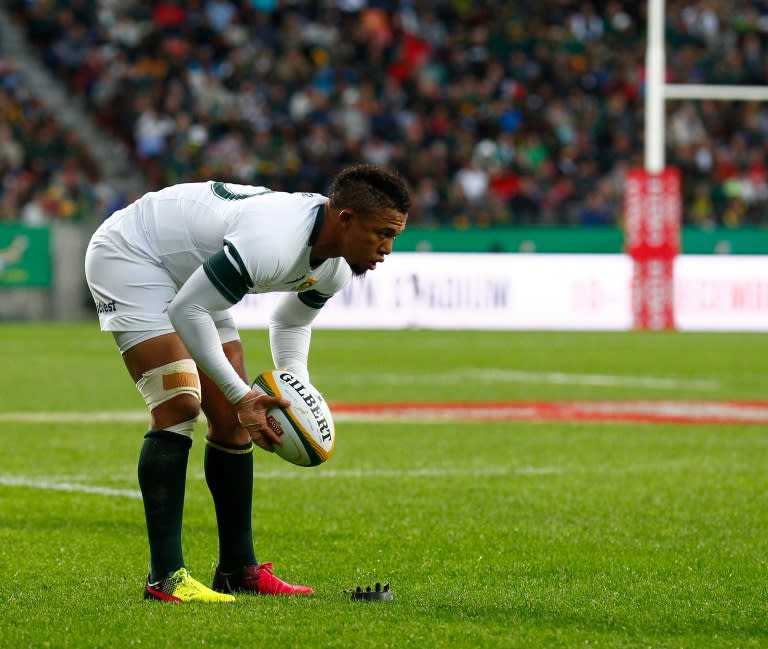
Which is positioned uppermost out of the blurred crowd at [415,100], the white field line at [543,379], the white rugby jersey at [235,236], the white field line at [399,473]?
the blurred crowd at [415,100]

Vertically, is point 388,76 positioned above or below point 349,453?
above

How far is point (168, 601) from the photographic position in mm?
5379

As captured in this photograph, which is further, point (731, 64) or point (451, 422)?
point (731, 64)

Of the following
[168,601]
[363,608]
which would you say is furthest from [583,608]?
[168,601]

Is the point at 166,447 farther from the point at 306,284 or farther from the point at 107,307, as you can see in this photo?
the point at 306,284

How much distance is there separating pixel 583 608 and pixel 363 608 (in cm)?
78

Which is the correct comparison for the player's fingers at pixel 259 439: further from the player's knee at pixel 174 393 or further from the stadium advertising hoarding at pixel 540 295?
the stadium advertising hoarding at pixel 540 295

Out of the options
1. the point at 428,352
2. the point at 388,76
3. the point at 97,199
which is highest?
the point at 388,76

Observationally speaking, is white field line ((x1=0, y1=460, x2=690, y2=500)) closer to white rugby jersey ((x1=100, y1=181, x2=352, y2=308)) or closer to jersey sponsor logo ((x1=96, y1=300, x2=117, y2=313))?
jersey sponsor logo ((x1=96, y1=300, x2=117, y2=313))

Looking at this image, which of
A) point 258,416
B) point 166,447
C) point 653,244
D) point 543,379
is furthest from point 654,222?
point 258,416

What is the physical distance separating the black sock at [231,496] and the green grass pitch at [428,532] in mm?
274

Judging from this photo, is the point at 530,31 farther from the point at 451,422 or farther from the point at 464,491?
the point at 464,491

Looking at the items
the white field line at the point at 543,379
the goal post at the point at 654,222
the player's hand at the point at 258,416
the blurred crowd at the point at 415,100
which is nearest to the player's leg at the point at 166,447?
the player's hand at the point at 258,416

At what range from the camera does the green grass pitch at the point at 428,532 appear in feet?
16.3
